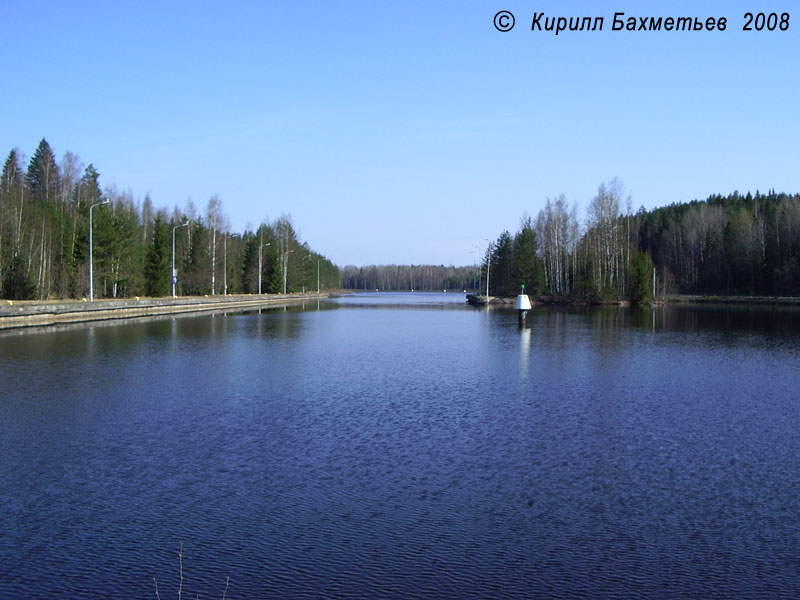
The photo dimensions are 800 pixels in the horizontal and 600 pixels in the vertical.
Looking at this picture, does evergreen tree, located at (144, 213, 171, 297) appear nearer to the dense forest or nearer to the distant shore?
the dense forest

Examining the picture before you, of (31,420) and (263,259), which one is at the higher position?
(263,259)

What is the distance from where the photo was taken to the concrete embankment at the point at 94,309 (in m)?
34.1

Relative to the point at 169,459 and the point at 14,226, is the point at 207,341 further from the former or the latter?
the point at 14,226

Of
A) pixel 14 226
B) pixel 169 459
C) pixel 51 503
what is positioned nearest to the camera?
pixel 51 503

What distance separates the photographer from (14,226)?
5238 cm

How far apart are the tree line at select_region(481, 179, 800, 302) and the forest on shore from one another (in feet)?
0.35

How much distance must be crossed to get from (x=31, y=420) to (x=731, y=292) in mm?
101319

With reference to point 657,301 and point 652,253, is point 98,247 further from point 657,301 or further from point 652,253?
point 652,253

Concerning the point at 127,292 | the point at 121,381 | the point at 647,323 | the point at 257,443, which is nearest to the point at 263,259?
the point at 127,292

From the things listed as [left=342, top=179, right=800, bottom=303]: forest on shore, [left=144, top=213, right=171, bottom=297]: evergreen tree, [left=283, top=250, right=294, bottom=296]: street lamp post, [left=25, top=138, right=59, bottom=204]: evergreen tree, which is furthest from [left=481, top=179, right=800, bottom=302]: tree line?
[left=25, top=138, right=59, bottom=204]: evergreen tree

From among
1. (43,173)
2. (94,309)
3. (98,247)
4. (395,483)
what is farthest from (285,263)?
Result: (395,483)

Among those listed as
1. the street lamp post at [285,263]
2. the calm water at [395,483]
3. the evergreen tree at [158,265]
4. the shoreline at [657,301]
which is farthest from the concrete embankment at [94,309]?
the shoreline at [657,301]

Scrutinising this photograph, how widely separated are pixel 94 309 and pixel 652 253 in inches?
3723

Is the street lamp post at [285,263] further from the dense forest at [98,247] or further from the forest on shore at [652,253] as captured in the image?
the forest on shore at [652,253]
